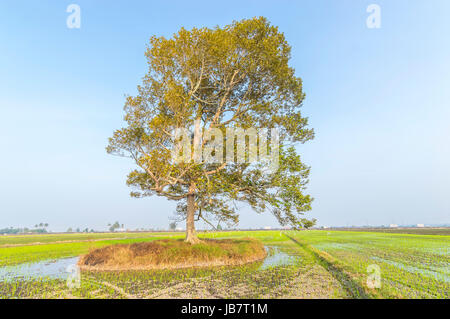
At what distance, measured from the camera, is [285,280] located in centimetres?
1282

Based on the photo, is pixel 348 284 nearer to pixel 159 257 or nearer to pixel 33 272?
pixel 159 257

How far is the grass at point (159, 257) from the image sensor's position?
56.6 feet

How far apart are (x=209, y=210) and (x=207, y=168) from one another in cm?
459

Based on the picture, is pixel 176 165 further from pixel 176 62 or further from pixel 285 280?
pixel 285 280

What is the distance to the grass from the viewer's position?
56.6 feet

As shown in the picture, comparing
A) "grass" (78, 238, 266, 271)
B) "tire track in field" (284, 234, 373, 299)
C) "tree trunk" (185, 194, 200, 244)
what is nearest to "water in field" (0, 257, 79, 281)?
"grass" (78, 238, 266, 271)

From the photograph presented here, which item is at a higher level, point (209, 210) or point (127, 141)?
point (127, 141)

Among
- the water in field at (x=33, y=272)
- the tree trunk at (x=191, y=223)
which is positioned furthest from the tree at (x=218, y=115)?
the water in field at (x=33, y=272)

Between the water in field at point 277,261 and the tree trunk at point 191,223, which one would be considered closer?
the water in field at point 277,261

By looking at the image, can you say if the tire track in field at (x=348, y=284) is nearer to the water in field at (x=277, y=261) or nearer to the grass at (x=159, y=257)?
the water in field at (x=277, y=261)

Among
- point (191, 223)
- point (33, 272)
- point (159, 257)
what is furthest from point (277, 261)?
point (33, 272)

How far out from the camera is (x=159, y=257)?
17625 millimetres
